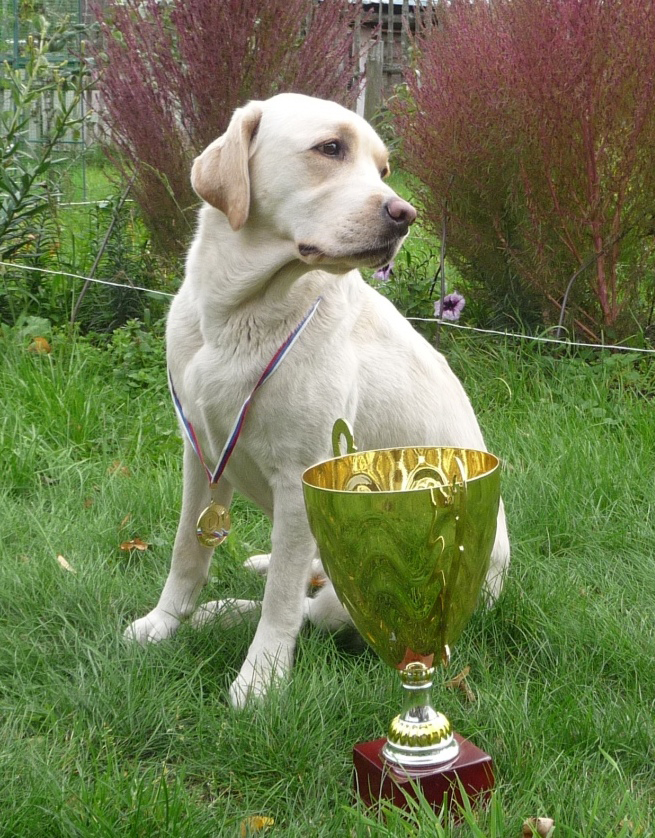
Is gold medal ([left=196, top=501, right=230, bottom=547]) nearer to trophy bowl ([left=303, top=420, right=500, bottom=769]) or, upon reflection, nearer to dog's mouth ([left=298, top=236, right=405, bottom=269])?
trophy bowl ([left=303, top=420, right=500, bottom=769])

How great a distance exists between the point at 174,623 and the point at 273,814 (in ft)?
2.77

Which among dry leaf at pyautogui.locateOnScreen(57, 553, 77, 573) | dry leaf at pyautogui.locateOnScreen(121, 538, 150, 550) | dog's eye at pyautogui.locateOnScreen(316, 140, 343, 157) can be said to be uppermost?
dog's eye at pyautogui.locateOnScreen(316, 140, 343, 157)

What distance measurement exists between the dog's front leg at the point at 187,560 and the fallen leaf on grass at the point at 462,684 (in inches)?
31.8

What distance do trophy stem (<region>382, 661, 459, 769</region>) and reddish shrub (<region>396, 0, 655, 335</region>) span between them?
3.25 meters

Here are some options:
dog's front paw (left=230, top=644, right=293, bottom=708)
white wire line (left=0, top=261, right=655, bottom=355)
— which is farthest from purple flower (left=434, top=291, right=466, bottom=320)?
dog's front paw (left=230, top=644, right=293, bottom=708)

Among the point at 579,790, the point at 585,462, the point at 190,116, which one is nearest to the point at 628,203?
the point at 585,462

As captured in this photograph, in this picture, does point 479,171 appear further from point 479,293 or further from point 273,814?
point 273,814

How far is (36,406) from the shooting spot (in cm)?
430

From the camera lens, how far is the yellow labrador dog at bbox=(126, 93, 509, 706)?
233 centimetres

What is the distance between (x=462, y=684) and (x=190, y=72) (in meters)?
3.75

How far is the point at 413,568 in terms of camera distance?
6.14ft

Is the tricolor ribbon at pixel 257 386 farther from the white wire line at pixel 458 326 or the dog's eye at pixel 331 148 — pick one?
the white wire line at pixel 458 326

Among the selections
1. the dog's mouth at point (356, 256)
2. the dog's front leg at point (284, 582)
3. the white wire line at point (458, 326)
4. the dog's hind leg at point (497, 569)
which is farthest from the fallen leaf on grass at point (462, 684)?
the white wire line at point (458, 326)

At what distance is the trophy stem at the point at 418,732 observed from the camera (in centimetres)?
191
